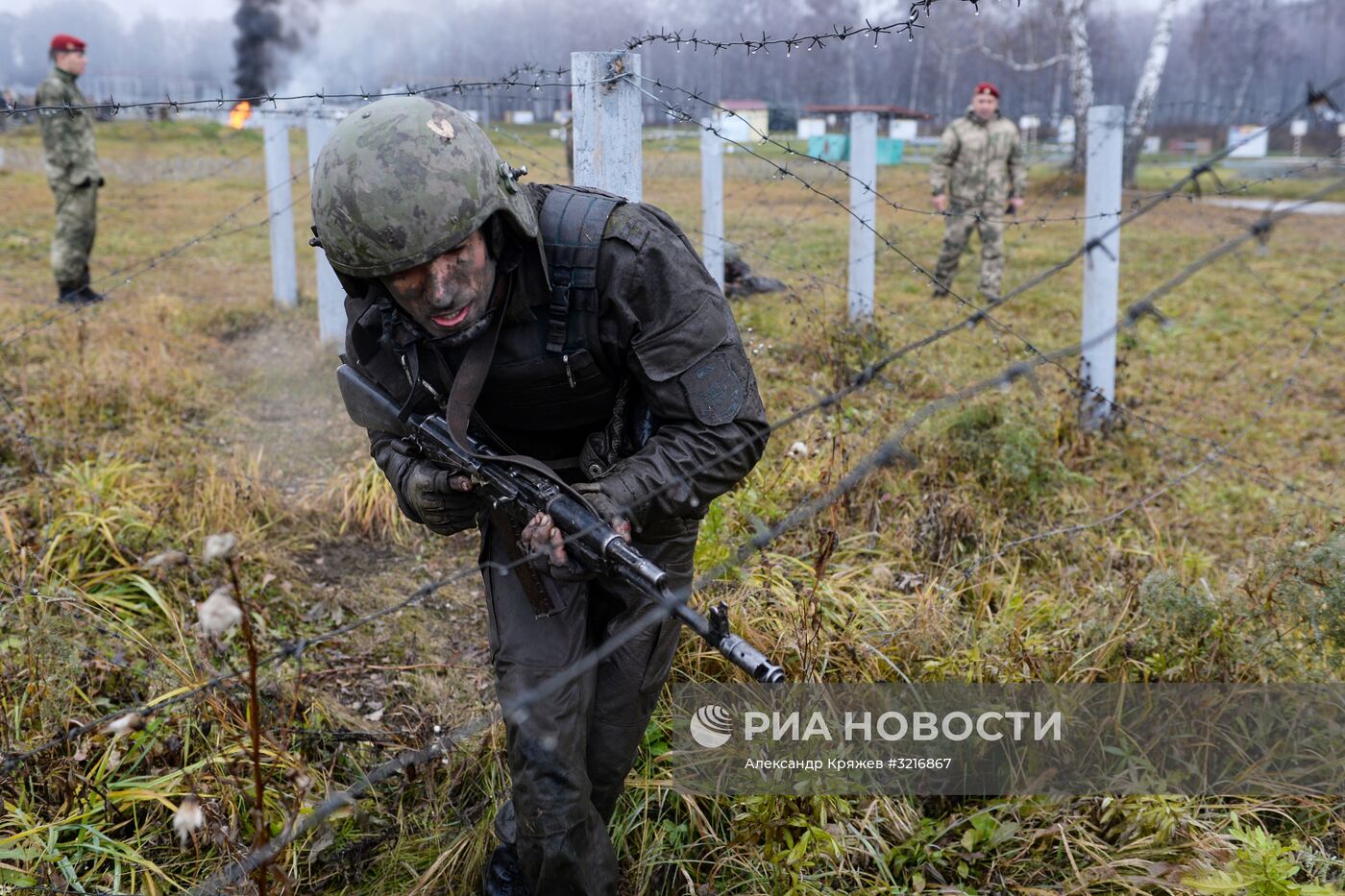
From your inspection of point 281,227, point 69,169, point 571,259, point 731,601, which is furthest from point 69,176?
point 571,259

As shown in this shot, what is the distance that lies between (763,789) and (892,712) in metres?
0.50

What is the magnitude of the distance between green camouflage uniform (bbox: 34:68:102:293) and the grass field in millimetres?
1924

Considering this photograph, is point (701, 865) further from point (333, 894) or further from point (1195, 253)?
point (1195, 253)

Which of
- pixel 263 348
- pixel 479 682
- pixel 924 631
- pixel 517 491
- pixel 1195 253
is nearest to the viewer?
pixel 517 491

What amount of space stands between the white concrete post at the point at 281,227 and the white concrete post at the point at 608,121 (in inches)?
198

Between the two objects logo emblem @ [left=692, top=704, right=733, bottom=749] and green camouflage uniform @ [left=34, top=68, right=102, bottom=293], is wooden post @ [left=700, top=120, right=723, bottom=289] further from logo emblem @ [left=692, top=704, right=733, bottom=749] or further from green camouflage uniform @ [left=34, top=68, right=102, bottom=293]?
green camouflage uniform @ [left=34, top=68, right=102, bottom=293]

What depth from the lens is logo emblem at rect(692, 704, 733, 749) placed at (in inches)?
121

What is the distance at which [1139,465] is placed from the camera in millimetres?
5180

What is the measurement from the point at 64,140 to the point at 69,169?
230 millimetres

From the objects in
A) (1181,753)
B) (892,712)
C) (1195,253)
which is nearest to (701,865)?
(892,712)

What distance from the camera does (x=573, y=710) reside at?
8.15 feet

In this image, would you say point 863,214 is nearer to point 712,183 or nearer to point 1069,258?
point 712,183

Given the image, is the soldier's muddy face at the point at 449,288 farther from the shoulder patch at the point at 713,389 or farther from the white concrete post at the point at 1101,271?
the white concrete post at the point at 1101,271

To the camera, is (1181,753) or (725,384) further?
(1181,753)
